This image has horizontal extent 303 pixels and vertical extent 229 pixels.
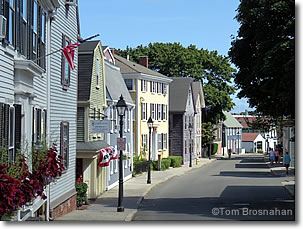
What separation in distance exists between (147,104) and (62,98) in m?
32.6

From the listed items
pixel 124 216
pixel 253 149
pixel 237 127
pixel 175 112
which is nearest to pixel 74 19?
pixel 124 216

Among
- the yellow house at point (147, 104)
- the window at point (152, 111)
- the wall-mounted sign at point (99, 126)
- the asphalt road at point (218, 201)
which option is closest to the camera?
the asphalt road at point (218, 201)

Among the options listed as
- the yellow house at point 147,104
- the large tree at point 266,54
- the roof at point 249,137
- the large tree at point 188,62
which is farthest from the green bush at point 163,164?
the roof at point 249,137

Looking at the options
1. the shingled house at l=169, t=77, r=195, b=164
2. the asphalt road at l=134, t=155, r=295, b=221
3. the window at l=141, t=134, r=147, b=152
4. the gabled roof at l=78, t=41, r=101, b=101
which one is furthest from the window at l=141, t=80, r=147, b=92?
the gabled roof at l=78, t=41, r=101, b=101

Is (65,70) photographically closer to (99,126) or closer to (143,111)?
(99,126)

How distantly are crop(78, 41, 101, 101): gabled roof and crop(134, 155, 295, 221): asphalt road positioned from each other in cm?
587

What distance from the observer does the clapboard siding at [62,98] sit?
18688 mm

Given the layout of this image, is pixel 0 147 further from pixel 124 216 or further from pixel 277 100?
pixel 277 100

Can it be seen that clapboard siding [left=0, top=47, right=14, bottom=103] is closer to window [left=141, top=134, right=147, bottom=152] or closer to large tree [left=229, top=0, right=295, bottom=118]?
large tree [left=229, top=0, right=295, bottom=118]

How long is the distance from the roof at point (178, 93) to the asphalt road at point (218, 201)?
22.2 m

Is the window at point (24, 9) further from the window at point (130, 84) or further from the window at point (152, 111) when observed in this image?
the window at point (152, 111)

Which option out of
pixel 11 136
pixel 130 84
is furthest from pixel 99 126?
pixel 130 84

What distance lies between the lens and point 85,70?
27562 millimetres

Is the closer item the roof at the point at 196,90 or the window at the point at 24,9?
the window at the point at 24,9
